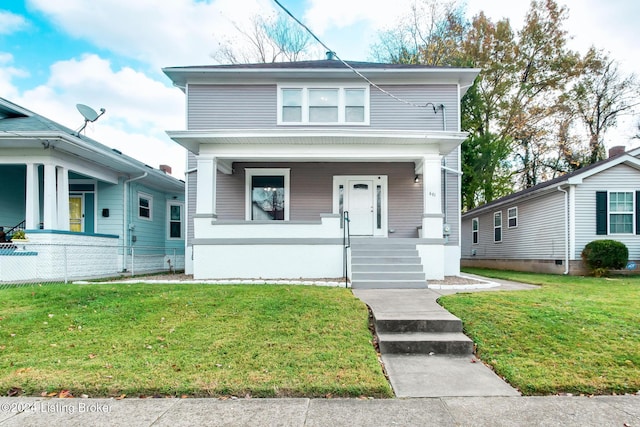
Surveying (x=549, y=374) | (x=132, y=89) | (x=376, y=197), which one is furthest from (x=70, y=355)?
(x=132, y=89)

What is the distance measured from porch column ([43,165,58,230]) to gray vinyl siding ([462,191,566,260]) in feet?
49.8

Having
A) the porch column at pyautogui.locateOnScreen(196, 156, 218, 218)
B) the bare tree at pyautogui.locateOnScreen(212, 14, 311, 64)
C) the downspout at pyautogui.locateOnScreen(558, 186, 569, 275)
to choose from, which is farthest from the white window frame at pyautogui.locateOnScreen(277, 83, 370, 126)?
the bare tree at pyautogui.locateOnScreen(212, 14, 311, 64)

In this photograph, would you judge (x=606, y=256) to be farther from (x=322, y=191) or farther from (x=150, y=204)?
(x=150, y=204)

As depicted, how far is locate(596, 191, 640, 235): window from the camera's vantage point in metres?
11.4

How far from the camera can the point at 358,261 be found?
8062 mm

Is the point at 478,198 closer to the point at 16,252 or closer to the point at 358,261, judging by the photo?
the point at 358,261

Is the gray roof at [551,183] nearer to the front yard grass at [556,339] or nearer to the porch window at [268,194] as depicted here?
the front yard grass at [556,339]

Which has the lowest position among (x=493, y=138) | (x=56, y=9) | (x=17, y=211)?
(x=17, y=211)

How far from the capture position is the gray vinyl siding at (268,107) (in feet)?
35.2

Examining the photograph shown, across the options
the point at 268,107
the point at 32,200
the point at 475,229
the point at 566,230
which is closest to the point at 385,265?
the point at 268,107

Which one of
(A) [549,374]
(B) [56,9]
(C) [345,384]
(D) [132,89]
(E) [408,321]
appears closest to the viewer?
(C) [345,384]

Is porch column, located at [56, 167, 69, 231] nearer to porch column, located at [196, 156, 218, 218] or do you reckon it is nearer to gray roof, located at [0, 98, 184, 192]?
gray roof, located at [0, 98, 184, 192]

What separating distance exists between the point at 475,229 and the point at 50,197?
17.9 meters

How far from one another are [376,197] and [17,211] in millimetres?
11242
